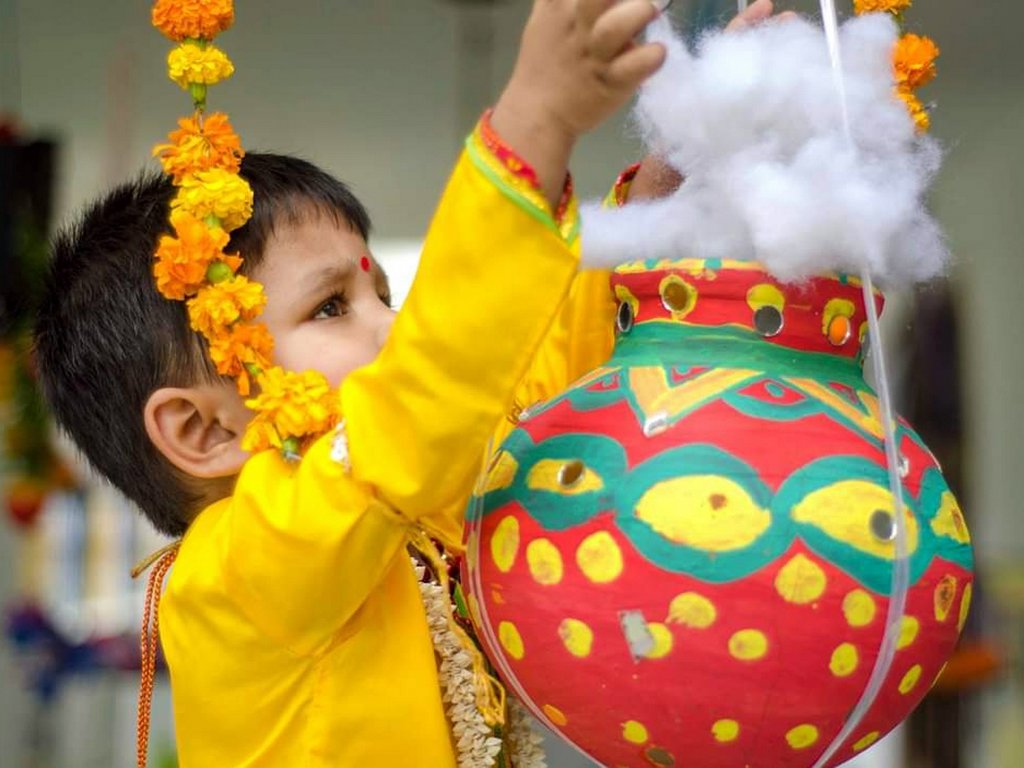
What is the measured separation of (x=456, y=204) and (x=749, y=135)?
0.22 metres

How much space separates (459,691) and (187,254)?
405mm

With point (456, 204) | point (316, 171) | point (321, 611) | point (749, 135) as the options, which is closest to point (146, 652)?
point (321, 611)

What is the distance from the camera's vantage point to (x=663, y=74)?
978 millimetres

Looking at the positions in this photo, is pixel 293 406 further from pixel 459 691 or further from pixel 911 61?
pixel 911 61

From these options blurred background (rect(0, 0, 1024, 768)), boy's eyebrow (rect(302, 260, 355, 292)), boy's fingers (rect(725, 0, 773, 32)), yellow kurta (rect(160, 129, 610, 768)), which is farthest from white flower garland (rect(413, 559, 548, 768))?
blurred background (rect(0, 0, 1024, 768))

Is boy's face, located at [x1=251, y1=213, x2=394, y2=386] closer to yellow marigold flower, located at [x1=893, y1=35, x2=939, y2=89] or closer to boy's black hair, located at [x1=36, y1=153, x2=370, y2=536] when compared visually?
boy's black hair, located at [x1=36, y1=153, x2=370, y2=536]

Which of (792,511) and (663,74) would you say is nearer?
(792,511)

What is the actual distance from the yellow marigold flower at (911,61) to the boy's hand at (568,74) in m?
0.28

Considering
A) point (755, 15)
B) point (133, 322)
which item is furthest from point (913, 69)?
point (133, 322)

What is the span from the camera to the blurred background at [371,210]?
3.28m

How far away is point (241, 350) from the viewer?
1059 millimetres

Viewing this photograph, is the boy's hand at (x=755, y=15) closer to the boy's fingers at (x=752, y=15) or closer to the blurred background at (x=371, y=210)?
the boy's fingers at (x=752, y=15)

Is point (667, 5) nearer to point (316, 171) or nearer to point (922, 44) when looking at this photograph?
point (922, 44)

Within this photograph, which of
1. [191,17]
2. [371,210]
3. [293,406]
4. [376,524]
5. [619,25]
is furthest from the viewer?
[371,210]
